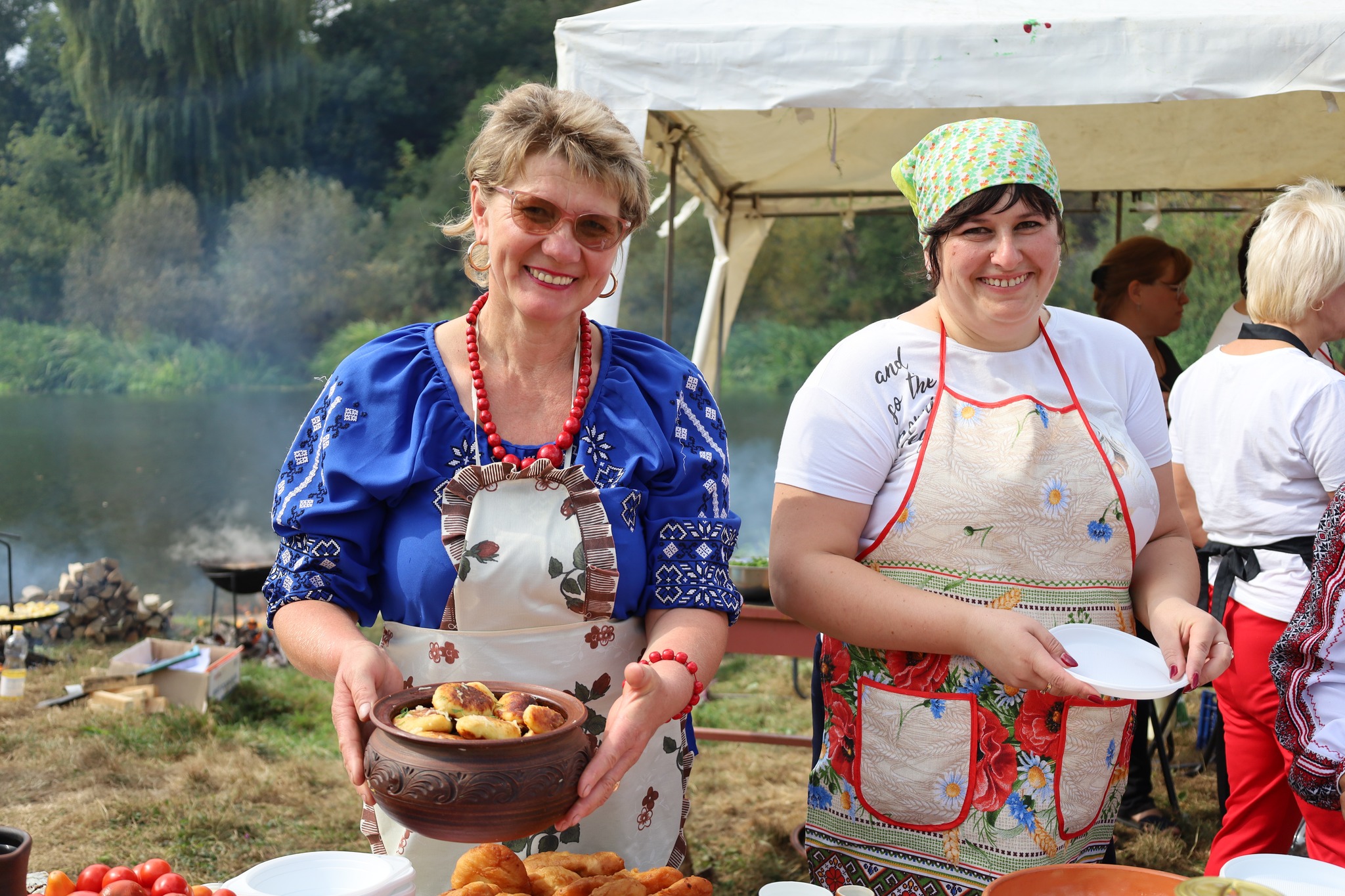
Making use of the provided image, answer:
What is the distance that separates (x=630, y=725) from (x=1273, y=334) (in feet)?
6.39

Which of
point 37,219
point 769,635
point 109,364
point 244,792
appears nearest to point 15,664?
point 244,792

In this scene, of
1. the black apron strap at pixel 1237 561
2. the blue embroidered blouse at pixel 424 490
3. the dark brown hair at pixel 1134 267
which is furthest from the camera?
the dark brown hair at pixel 1134 267

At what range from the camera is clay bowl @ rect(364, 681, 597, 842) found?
1076 millimetres

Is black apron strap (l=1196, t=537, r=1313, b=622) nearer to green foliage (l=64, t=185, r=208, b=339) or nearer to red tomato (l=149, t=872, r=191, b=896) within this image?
red tomato (l=149, t=872, r=191, b=896)

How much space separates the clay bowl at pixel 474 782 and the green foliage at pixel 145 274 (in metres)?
8.60

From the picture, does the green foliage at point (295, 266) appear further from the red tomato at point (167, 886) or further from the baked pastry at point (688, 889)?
the baked pastry at point (688, 889)

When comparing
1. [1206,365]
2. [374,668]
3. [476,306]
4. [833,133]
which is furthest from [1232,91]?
[374,668]

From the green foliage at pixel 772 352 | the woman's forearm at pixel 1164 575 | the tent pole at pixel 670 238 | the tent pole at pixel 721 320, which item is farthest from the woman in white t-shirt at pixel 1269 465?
the green foliage at pixel 772 352

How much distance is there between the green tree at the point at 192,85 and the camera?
8.62 metres

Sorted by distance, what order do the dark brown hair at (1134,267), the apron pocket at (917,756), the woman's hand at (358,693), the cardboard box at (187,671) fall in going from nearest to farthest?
the woman's hand at (358,693) < the apron pocket at (917,756) < the dark brown hair at (1134,267) < the cardboard box at (187,671)

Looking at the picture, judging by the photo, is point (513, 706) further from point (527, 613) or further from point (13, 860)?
point (13, 860)

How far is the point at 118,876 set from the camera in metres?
1.10

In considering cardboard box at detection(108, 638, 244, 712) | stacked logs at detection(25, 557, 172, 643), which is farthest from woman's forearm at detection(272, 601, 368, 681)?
stacked logs at detection(25, 557, 172, 643)

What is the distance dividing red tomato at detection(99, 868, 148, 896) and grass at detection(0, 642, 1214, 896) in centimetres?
270
